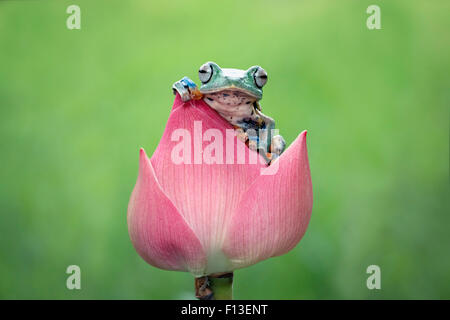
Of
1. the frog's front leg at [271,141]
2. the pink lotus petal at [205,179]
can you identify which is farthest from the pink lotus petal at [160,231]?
the frog's front leg at [271,141]

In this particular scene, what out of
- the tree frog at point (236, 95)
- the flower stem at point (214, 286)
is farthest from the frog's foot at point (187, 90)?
the flower stem at point (214, 286)

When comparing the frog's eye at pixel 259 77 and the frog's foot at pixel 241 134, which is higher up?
the frog's eye at pixel 259 77

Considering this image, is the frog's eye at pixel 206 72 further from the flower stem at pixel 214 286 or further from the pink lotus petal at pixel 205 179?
Answer: the flower stem at pixel 214 286

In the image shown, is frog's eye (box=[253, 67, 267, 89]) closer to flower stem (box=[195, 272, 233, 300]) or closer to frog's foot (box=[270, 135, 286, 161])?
frog's foot (box=[270, 135, 286, 161])

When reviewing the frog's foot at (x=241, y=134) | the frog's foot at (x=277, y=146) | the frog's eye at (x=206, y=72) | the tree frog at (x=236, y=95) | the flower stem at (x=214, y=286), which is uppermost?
the frog's eye at (x=206, y=72)

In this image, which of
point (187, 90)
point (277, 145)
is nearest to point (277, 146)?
point (277, 145)

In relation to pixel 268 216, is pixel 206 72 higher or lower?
higher

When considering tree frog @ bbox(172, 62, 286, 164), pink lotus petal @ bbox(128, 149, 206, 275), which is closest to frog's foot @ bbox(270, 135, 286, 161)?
tree frog @ bbox(172, 62, 286, 164)

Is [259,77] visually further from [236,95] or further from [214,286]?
[214,286]
